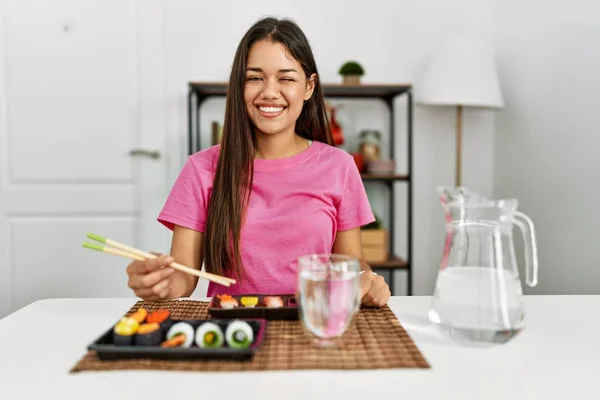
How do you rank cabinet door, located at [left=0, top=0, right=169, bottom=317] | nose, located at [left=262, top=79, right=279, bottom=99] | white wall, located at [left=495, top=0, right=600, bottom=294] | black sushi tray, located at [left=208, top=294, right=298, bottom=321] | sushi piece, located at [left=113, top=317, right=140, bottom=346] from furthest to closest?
cabinet door, located at [left=0, top=0, right=169, bottom=317] < white wall, located at [left=495, top=0, right=600, bottom=294] < nose, located at [left=262, top=79, right=279, bottom=99] < black sushi tray, located at [left=208, top=294, right=298, bottom=321] < sushi piece, located at [left=113, top=317, right=140, bottom=346]

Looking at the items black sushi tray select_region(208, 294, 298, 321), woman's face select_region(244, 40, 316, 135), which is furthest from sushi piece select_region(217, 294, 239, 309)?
woman's face select_region(244, 40, 316, 135)

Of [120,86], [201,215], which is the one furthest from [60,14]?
[201,215]

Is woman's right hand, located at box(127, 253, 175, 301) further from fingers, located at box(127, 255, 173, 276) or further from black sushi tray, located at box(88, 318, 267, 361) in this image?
black sushi tray, located at box(88, 318, 267, 361)

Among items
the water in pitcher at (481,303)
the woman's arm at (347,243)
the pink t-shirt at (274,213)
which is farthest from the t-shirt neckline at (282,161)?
the water in pitcher at (481,303)

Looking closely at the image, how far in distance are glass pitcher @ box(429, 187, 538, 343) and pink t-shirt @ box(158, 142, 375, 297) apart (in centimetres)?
59

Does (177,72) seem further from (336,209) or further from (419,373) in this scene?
(419,373)

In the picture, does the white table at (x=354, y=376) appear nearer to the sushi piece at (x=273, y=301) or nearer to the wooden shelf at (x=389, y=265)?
the sushi piece at (x=273, y=301)

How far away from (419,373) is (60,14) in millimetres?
2641

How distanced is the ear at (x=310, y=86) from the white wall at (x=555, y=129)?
1.19m

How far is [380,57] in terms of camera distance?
295cm

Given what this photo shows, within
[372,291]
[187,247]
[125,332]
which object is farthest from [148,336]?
[187,247]

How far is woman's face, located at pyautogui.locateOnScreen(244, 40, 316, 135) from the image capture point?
1319 millimetres

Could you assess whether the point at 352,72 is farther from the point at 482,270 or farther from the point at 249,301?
the point at 482,270

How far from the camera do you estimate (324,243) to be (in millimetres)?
1398
